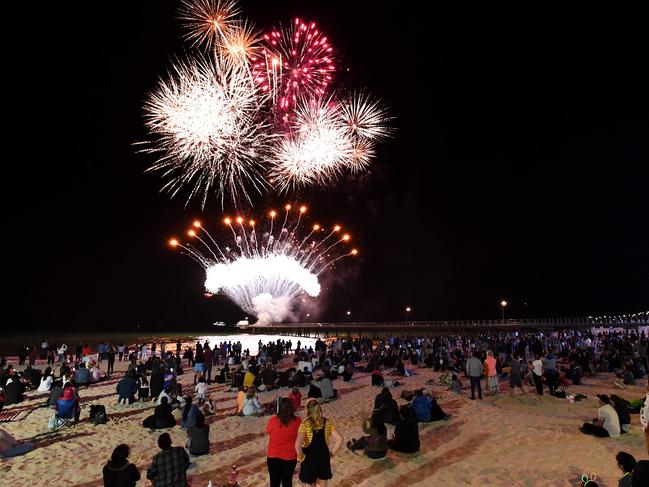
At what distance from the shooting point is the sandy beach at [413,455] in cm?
859

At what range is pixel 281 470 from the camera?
6168 millimetres

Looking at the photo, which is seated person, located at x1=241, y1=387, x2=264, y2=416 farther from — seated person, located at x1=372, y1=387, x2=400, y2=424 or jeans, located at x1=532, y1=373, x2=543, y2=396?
jeans, located at x1=532, y1=373, x2=543, y2=396

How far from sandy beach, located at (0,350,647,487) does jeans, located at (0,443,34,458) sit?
0.64 ft

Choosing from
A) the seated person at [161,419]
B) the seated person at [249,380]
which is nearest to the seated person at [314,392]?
the seated person at [249,380]

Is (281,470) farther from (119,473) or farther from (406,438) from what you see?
(406,438)

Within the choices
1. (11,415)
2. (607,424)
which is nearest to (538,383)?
(607,424)

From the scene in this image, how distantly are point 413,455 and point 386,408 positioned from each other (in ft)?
5.52

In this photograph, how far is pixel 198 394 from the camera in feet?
50.5

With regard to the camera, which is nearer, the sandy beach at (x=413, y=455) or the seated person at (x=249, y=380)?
the sandy beach at (x=413, y=455)

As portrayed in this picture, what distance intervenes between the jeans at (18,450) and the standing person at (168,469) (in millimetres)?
6379

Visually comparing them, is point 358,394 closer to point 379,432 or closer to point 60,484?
point 379,432

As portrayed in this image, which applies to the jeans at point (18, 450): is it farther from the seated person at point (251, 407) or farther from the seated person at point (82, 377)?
the seated person at point (82, 377)

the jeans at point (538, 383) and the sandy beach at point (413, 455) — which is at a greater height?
the jeans at point (538, 383)

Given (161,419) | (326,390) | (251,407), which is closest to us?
(161,419)
